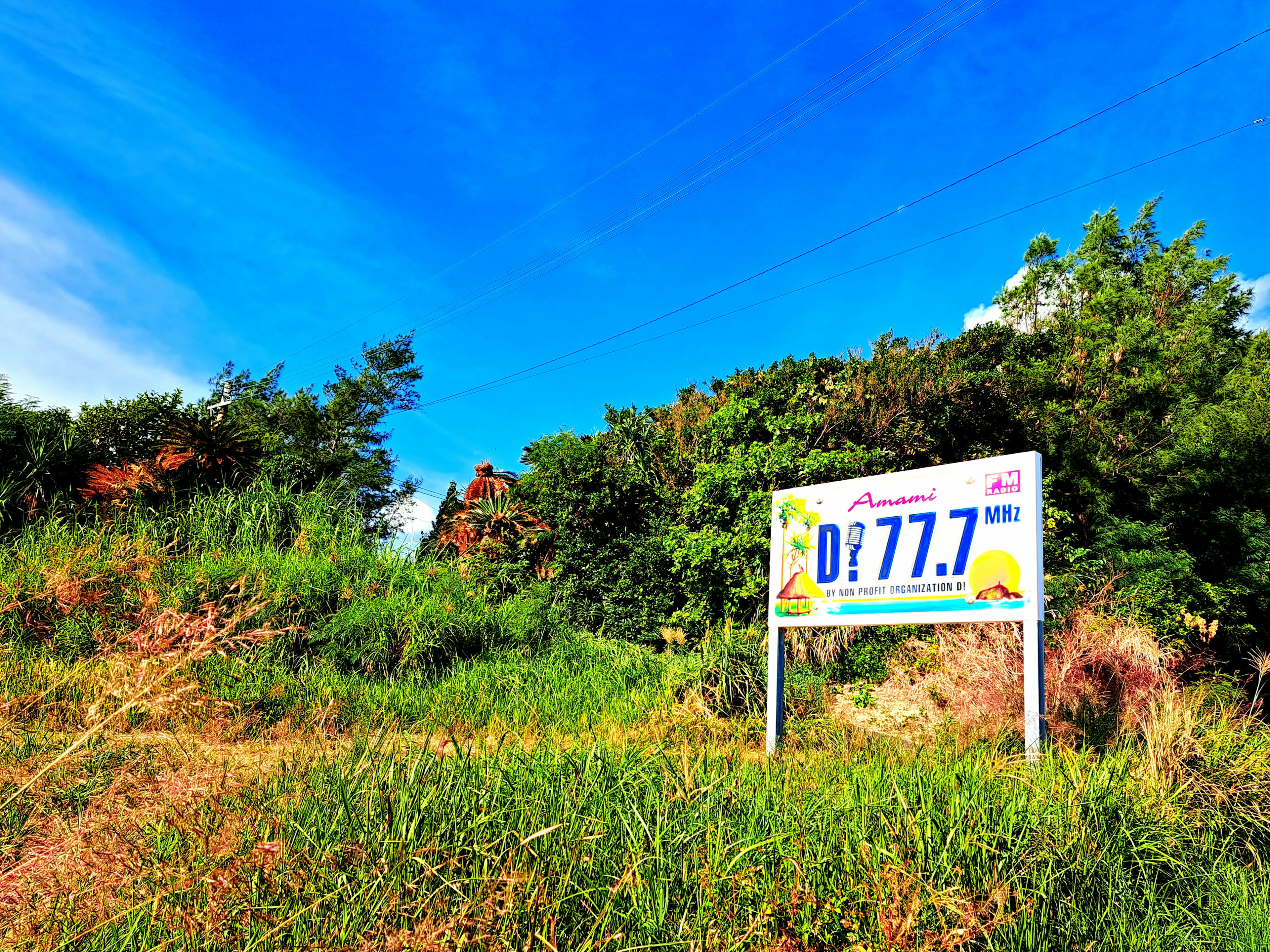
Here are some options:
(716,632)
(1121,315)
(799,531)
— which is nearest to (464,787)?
(799,531)

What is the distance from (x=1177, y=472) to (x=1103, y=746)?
32.5 feet

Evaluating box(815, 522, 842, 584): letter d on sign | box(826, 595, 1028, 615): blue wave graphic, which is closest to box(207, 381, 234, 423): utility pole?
box(815, 522, 842, 584): letter d on sign

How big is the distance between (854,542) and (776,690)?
128 cm

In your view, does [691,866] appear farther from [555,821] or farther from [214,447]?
[214,447]

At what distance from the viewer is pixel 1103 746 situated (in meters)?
5.74

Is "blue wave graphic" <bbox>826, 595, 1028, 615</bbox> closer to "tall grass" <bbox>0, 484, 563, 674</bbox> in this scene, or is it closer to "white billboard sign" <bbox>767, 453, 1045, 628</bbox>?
"white billboard sign" <bbox>767, 453, 1045, 628</bbox>

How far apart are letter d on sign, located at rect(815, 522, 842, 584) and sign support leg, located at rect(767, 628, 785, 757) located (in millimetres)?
559

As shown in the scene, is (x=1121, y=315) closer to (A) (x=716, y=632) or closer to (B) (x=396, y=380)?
(A) (x=716, y=632)

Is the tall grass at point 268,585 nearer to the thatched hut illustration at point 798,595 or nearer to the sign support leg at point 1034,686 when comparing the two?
the thatched hut illustration at point 798,595

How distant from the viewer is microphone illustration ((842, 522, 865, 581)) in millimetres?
5809

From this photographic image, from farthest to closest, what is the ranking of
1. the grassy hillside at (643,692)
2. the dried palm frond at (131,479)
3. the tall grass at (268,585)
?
the dried palm frond at (131,479)
the tall grass at (268,585)
the grassy hillside at (643,692)

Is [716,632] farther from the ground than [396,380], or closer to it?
closer to it

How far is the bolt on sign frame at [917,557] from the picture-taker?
16.7 ft

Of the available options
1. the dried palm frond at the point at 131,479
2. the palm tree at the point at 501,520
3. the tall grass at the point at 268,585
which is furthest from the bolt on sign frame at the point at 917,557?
the dried palm frond at the point at 131,479
